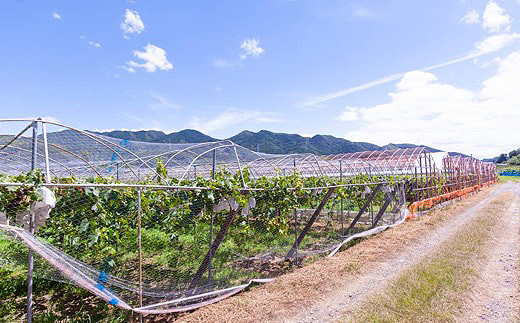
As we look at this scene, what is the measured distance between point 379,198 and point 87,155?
1033 centimetres

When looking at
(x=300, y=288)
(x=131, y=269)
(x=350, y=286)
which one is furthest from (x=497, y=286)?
(x=131, y=269)

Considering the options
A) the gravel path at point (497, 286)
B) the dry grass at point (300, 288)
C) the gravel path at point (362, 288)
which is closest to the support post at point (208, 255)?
the dry grass at point (300, 288)

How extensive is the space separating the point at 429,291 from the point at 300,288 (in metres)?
1.92

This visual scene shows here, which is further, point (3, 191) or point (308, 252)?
point (308, 252)

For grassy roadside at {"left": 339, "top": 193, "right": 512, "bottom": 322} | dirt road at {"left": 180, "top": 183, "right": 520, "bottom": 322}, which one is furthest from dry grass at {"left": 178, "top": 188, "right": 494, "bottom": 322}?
grassy roadside at {"left": 339, "top": 193, "right": 512, "bottom": 322}

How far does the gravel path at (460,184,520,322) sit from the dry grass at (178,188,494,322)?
1628 mm

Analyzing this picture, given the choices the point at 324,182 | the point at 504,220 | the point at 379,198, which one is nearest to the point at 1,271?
the point at 324,182

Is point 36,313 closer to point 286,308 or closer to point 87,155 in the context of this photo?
point 286,308

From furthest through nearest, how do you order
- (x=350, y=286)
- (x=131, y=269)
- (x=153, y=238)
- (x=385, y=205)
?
(x=385, y=205)
(x=153, y=238)
(x=131, y=269)
(x=350, y=286)

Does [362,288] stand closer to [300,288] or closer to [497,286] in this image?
[300,288]

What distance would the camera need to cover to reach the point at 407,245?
6867mm

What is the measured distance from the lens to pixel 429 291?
4148 mm

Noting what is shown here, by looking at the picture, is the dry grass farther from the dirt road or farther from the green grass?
the green grass

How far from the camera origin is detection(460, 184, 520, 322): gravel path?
3.59 m
